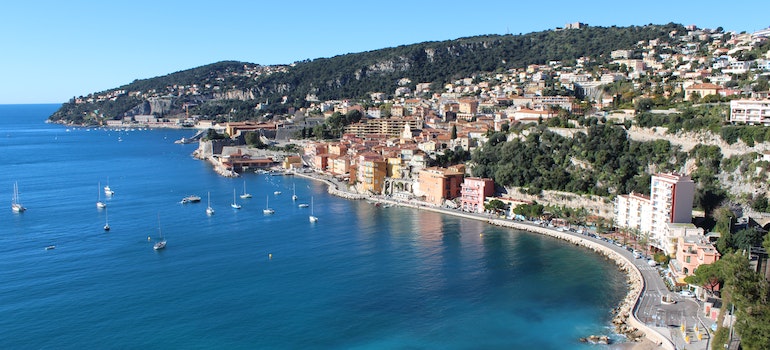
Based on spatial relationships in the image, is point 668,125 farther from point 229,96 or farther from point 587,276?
point 229,96

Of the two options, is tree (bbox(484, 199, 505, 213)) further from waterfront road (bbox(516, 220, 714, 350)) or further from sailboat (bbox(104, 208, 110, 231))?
sailboat (bbox(104, 208, 110, 231))

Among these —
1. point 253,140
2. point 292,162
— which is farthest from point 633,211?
point 253,140

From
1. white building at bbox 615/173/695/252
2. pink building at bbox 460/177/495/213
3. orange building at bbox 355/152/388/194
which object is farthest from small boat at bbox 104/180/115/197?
white building at bbox 615/173/695/252

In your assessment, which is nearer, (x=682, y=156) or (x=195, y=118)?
(x=682, y=156)

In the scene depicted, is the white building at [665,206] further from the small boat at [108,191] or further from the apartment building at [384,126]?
the apartment building at [384,126]

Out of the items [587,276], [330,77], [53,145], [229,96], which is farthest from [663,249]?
[229,96]
